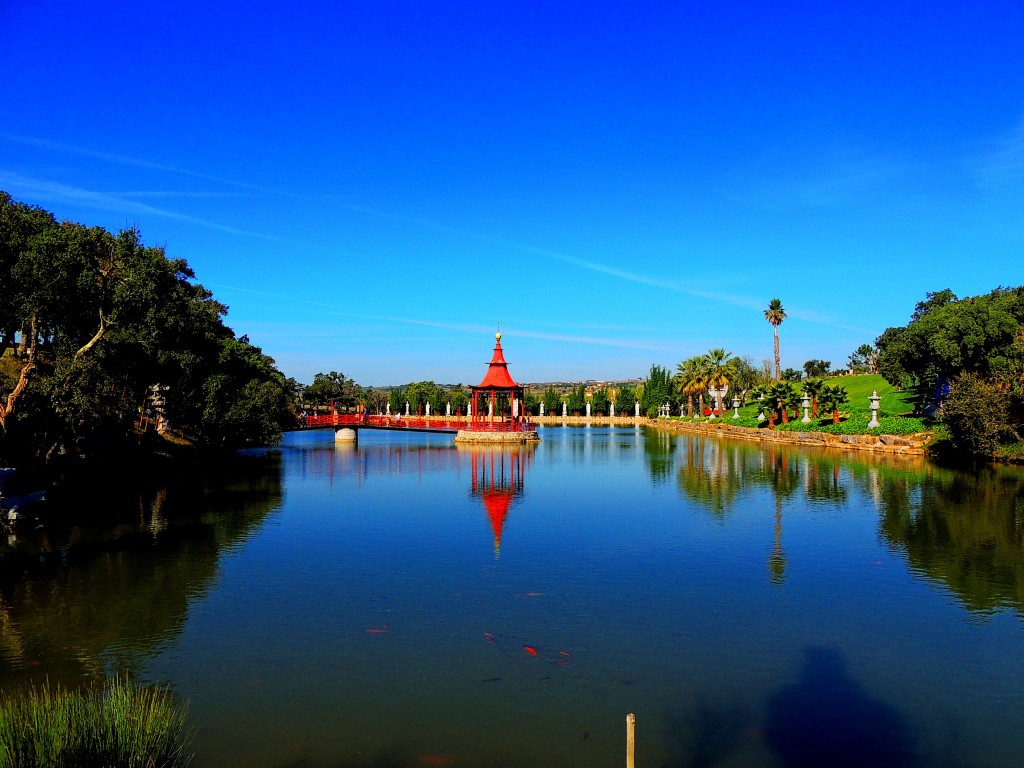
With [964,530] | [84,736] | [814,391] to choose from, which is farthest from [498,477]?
[814,391]

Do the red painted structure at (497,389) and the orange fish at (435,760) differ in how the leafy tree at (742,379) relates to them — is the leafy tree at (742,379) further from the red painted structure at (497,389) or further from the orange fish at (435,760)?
the orange fish at (435,760)

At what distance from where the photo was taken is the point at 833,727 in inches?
356

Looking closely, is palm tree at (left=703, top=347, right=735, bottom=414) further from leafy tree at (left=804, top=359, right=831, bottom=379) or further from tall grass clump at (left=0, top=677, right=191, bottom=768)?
tall grass clump at (left=0, top=677, right=191, bottom=768)

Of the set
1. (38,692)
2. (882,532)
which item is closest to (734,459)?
(882,532)

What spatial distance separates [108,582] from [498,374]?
50536 millimetres

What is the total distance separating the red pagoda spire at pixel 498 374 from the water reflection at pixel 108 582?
3813 centimetres

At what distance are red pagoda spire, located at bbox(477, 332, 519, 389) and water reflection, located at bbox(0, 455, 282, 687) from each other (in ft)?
125

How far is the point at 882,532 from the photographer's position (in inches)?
828

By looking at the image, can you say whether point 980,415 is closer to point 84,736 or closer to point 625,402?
point 84,736

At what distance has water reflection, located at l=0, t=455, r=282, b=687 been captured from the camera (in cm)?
1129

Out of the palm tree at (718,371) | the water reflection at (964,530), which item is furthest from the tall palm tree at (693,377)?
the water reflection at (964,530)

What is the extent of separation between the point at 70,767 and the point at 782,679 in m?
8.79

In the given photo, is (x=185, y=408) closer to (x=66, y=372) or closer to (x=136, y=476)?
(x=136, y=476)

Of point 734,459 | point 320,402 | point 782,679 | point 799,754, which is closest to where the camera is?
point 799,754
